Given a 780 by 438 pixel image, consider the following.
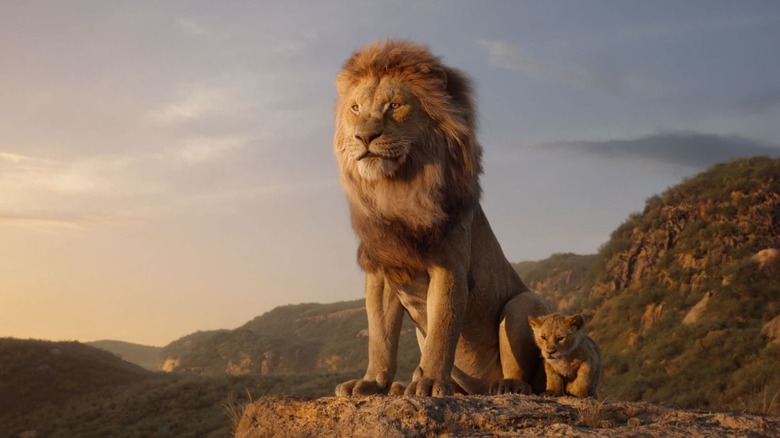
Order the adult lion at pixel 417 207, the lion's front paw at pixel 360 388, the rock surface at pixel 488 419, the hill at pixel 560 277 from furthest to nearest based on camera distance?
the hill at pixel 560 277
the lion's front paw at pixel 360 388
the adult lion at pixel 417 207
the rock surface at pixel 488 419

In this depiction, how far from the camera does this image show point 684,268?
37000 mm

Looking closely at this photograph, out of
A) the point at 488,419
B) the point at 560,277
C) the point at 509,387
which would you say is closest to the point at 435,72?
the point at 509,387

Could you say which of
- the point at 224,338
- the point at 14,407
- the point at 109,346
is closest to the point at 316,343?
the point at 224,338

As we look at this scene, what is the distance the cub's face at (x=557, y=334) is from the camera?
6.23m

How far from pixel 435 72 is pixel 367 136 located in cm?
84

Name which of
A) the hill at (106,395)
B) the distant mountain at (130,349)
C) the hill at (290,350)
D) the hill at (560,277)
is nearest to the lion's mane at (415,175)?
the hill at (106,395)

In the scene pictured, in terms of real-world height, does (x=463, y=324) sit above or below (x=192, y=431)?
above

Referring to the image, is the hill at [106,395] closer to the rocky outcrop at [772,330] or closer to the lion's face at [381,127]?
the rocky outcrop at [772,330]

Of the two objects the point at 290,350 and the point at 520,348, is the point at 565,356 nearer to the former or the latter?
the point at 520,348

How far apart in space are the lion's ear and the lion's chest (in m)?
1.47

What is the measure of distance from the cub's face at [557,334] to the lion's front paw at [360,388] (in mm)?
1314

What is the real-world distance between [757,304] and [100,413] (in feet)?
90.9

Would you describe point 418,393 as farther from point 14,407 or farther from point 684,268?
point 14,407

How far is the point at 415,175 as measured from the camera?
19.5 ft
